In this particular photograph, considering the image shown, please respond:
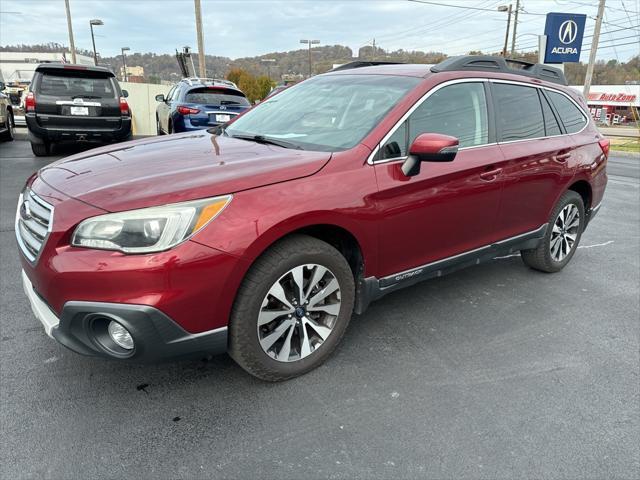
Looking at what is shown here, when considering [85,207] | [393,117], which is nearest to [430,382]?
[393,117]

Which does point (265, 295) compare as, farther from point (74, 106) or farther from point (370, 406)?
point (74, 106)

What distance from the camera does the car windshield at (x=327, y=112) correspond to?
3.03 metres

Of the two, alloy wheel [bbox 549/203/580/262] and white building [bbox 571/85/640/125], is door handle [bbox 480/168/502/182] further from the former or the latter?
white building [bbox 571/85/640/125]

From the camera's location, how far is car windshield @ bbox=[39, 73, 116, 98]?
345 inches

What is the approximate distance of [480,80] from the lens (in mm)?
3539

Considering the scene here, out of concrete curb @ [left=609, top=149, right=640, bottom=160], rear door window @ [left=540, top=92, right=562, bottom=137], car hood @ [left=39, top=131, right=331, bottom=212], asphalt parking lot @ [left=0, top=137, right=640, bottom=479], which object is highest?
rear door window @ [left=540, top=92, right=562, bottom=137]

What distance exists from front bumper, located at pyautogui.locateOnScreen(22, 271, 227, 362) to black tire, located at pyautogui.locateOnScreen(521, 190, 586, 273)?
3.13 metres

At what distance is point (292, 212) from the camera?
2453mm

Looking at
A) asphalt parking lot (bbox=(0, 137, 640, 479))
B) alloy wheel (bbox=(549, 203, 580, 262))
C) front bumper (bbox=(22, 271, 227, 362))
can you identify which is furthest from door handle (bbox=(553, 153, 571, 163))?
front bumper (bbox=(22, 271, 227, 362))

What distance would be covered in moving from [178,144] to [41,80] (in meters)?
7.14

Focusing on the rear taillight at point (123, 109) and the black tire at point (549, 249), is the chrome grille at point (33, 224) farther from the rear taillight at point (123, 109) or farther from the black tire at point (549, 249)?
the rear taillight at point (123, 109)

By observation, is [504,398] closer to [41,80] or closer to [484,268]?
[484,268]

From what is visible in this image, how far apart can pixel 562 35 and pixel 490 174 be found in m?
18.7

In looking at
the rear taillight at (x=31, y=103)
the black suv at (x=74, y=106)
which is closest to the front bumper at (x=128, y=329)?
the black suv at (x=74, y=106)
